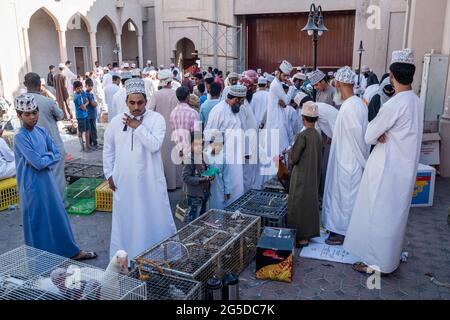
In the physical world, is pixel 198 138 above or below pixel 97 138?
above

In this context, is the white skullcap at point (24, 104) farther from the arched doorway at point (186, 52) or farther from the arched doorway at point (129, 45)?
the arched doorway at point (129, 45)

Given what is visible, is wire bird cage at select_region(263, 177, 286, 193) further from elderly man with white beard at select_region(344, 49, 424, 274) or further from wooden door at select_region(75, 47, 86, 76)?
wooden door at select_region(75, 47, 86, 76)

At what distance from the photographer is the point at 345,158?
4.54m

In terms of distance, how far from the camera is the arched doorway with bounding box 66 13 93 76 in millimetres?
20766

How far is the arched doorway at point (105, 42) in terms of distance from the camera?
23.3 meters

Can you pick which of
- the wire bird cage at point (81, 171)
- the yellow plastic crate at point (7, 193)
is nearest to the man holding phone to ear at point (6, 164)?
the yellow plastic crate at point (7, 193)

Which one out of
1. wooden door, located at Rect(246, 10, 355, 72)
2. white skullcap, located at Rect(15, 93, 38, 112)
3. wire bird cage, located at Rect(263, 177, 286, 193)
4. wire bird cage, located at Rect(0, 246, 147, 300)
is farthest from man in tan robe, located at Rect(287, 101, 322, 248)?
wooden door, located at Rect(246, 10, 355, 72)

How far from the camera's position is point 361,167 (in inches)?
177

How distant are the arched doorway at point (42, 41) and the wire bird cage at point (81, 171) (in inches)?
562

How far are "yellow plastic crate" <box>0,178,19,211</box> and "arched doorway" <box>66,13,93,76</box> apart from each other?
1617cm

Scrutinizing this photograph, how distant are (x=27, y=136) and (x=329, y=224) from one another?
340 centimetres
